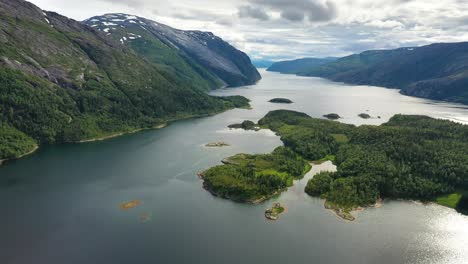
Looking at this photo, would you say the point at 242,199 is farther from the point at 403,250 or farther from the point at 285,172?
the point at 403,250

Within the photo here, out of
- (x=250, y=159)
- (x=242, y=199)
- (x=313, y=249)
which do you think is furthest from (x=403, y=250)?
(x=250, y=159)

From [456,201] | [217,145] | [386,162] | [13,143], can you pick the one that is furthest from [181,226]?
[13,143]

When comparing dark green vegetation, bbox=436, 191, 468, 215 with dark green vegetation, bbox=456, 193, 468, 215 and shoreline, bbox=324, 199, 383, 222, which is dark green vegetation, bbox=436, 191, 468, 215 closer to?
dark green vegetation, bbox=456, 193, 468, 215

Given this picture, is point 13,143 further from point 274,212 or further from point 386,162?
point 386,162

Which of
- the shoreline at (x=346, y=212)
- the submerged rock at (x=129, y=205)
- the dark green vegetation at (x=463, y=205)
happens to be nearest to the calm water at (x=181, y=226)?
the shoreline at (x=346, y=212)

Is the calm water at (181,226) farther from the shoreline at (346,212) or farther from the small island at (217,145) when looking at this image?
the small island at (217,145)

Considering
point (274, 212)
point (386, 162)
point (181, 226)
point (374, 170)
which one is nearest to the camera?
point (181, 226)

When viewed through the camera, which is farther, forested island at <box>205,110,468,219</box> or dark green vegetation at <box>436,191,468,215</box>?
forested island at <box>205,110,468,219</box>

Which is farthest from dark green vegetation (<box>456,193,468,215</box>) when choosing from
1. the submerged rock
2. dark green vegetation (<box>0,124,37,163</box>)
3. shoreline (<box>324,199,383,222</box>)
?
dark green vegetation (<box>0,124,37,163</box>)
